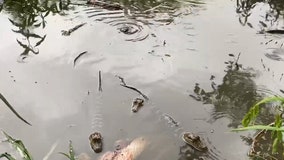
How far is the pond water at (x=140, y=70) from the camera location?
322 cm

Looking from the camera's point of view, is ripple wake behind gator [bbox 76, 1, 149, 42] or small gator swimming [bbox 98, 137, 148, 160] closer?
small gator swimming [bbox 98, 137, 148, 160]

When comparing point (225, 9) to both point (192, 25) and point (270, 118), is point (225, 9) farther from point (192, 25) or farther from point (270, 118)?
point (270, 118)

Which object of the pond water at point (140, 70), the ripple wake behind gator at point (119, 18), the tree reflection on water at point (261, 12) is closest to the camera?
the pond water at point (140, 70)

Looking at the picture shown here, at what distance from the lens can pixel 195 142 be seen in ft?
10.1

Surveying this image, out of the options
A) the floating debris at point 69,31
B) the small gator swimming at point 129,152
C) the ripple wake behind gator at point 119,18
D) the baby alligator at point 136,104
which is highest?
the ripple wake behind gator at point 119,18

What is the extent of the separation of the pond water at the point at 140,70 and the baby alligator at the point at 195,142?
0.13 ft

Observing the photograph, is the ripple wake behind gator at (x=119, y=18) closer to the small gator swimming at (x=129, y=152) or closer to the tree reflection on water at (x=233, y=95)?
the tree reflection on water at (x=233, y=95)

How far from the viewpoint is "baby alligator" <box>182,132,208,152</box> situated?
3.06m

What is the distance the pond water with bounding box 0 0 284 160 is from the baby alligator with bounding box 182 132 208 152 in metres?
0.04

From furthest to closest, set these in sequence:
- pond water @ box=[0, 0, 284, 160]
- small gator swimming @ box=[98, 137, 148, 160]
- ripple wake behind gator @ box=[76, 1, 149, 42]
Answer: ripple wake behind gator @ box=[76, 1, 149, 42], pond water @ box=[0, 0, 284, 160], small gator swimming @ box=[98, 137, 148, 160]

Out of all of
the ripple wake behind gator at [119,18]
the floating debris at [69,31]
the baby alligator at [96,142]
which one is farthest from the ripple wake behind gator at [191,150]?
the floating debris at [69,31]

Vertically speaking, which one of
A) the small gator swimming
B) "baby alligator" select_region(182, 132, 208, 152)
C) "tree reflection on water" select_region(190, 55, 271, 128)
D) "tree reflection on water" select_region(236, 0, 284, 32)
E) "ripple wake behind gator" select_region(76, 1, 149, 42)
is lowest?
the small gator swimming

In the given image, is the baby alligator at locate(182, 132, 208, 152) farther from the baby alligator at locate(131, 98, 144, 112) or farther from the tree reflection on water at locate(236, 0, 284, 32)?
the tree reflection on water at locate(236, 0, 284, 32)

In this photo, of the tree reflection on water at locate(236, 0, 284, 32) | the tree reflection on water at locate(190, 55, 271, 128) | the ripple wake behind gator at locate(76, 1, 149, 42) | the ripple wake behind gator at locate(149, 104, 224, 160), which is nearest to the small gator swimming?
the ripple wake behind gator at locate(149, 104, 224, 160)
